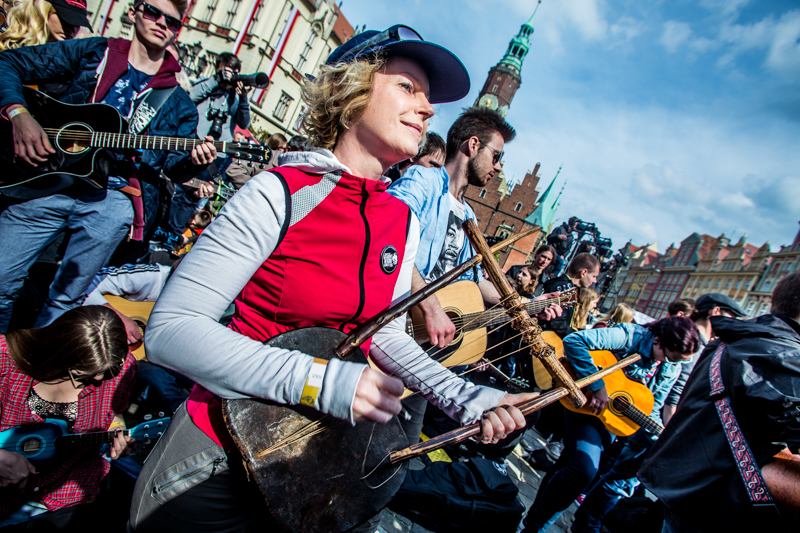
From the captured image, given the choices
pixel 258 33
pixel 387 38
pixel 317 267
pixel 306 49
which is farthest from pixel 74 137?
pixel 306 49

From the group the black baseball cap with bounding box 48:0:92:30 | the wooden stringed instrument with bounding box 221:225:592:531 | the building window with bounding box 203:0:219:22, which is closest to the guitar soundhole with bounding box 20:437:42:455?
the wooden stringed instrument with bounding box 221:225:592:531

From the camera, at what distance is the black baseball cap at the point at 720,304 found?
4180mm

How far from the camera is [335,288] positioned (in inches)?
→ 45.2

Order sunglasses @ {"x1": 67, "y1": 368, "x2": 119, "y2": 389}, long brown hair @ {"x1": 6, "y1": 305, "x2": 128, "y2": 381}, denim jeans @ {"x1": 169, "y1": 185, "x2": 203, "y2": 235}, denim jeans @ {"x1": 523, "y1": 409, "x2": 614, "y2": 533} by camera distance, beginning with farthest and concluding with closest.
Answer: denim jeans @ {"x1": 169, "y1": 185, "x2": 203, "y2": 235} → denim jeans @ {"x1": 523, "y1": 409, "x2": 614, "y2": 533} → sunglasses @ {"x1": 67, "y1": 368, "x2": 119, "y2": 389} → long brown hair @ {"x1": 6, "y1": 305, "x2": 128, "y2": 381}

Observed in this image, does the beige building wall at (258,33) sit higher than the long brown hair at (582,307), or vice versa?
the beige building wall at (258,33)

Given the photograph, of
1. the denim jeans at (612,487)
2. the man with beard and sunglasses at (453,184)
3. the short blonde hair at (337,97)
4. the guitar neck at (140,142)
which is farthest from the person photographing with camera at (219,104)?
the denim jeans at (612,487)

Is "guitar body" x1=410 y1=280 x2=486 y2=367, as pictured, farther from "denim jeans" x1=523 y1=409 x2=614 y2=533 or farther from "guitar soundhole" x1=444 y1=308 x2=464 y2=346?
"denim jeans" x1=523 y1=409 x2=614 y2=533

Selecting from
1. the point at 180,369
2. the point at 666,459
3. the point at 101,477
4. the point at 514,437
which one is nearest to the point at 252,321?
the point at 180,369

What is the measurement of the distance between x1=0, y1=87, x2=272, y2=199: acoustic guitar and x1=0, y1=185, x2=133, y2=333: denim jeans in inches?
3.6

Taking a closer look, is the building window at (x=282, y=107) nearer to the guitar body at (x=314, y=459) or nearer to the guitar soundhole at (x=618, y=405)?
the guitar soundhole at (x=618, y=405)

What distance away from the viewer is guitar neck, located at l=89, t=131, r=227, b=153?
8.54ft

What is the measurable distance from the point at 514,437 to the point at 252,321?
4.41 metres

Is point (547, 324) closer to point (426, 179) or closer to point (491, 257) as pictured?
point (426, 179)

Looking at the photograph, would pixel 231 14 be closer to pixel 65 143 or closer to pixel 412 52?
pixel 65 143
